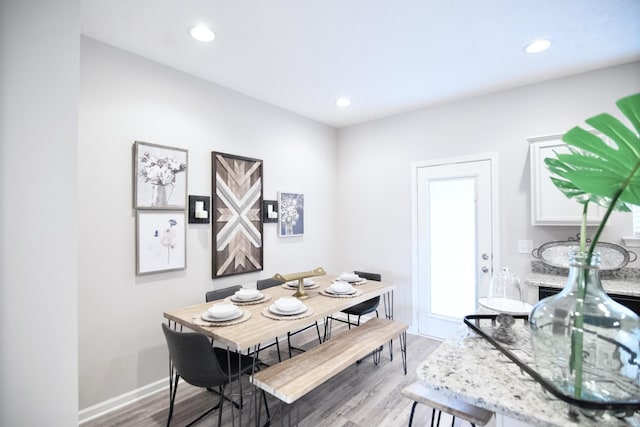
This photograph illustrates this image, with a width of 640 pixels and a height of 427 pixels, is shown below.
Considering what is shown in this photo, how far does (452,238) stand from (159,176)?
321cm

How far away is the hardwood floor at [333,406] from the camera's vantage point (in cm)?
226

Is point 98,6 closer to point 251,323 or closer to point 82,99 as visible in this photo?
point 82,99

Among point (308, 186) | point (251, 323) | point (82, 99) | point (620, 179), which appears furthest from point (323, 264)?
point (620, 179)

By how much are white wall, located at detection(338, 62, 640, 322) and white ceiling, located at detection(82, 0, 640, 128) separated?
0.21 metres

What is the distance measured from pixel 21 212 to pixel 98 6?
1.60 m

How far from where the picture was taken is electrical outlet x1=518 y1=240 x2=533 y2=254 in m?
3.13

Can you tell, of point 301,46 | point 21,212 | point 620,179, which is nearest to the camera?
point 620,179

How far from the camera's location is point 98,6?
1980 mm

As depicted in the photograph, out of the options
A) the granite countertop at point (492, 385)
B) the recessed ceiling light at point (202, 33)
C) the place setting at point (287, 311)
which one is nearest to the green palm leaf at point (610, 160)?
the granite countertop at point (492, 385)

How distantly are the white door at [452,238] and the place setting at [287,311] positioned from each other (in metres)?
2.17

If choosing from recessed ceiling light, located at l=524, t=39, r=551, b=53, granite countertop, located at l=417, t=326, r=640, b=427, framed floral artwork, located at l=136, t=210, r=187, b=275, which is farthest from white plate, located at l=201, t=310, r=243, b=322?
recessed ceiling light, located at l=524, t=39, r=551, b=53

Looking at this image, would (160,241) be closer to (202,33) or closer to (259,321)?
(259,321)

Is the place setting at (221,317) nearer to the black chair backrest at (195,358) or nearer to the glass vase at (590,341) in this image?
the black chair backrest at (195,358)

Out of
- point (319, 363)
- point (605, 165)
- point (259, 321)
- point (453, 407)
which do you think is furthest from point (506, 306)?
point (259, 321)
